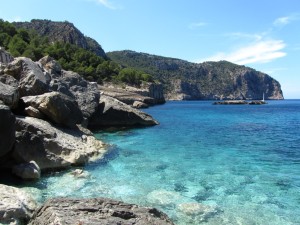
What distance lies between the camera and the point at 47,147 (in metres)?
20.0

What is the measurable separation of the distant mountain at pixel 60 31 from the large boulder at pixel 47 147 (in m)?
146

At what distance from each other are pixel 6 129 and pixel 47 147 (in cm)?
373

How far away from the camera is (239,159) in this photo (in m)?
24.8

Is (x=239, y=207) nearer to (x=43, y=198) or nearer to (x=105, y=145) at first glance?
(x=43, y=198)

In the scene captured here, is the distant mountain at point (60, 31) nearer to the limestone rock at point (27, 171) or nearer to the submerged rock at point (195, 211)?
the limestone rock at point (27, 171)

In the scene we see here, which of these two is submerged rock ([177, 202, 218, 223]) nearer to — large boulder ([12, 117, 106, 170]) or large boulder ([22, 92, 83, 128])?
large boulder ([12, 117, 106, 170])

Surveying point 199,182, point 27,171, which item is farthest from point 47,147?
point 199,182

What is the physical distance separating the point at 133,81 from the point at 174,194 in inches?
5035

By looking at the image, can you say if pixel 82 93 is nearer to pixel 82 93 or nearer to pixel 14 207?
pixel 82 93

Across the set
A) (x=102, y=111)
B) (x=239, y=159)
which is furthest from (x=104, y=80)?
(x=239, y=159)

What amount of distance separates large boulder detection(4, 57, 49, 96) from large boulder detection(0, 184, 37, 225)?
14.1 m

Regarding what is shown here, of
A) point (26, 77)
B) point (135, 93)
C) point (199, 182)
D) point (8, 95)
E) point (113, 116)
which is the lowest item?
point (199, 182)

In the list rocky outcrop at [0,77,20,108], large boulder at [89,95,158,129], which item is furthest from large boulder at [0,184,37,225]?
Result: large boulder at [89,95,158,129]

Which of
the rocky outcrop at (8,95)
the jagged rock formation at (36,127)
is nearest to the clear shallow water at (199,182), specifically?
the jagged rock formation at (36,127)
